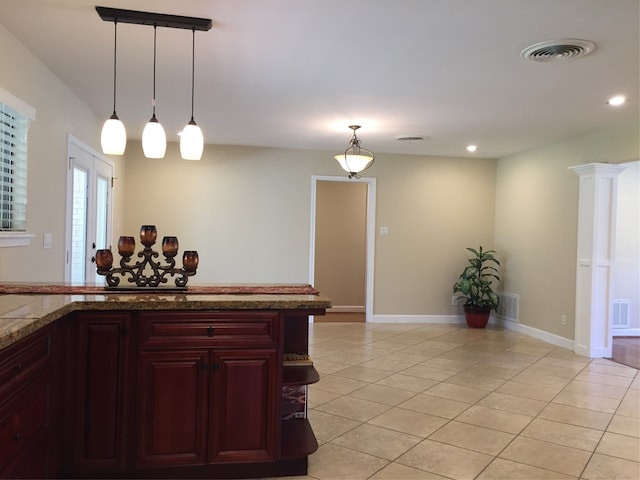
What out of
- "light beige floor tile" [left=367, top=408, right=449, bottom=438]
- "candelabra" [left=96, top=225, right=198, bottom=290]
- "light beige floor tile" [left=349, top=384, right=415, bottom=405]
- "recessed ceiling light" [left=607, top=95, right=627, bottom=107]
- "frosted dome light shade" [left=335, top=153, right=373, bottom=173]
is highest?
"recessed ceiling light" [left=607, top=95, right=627, bottom=107]

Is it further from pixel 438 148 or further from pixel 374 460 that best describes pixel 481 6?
pixel 438 148

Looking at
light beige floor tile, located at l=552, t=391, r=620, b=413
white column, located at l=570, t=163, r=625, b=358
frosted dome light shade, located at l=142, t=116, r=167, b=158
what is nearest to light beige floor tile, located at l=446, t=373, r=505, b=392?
light beige floor tile, located at l=552, t=391, r=620, b=413

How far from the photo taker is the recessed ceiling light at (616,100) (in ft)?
13.2

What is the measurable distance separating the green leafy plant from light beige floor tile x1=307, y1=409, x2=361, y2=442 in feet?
12.8

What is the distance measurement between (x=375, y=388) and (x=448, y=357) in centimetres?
142

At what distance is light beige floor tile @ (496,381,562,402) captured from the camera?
393 cm

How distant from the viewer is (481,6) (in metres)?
2.50

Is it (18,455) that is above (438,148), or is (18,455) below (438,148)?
below

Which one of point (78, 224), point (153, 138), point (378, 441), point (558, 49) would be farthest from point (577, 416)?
point (78, 224)

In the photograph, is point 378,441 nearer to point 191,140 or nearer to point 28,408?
point 28,408

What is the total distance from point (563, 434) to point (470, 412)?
23.7 inches

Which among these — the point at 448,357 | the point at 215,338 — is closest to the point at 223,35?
the point at 215,338

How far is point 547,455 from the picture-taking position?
285 centimetres

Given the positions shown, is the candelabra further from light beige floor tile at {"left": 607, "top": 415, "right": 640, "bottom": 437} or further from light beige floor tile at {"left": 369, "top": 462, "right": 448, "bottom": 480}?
light beige floor tile at {"left": 607, "top": 415, "right": 640, "bottom": 437}
